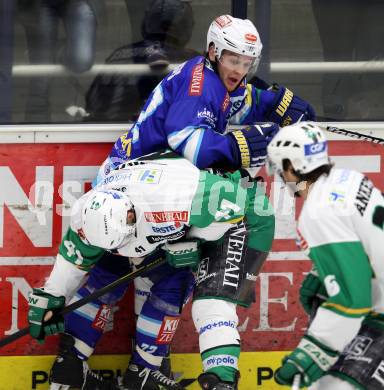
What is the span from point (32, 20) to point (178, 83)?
74 centimetres

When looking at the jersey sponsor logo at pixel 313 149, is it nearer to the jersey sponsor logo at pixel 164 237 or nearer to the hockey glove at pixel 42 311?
the jersey sponsor logo at pixel 164 237

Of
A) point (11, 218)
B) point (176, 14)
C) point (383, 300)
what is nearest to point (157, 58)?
point (176, 14)

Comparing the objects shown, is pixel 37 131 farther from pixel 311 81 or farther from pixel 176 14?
pixel 311 81

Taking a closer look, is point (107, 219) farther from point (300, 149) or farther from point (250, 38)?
point (250, 38)

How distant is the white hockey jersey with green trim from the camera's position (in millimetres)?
3398

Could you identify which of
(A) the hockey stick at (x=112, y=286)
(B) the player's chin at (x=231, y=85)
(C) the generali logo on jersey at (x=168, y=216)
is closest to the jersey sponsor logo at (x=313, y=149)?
(C) the generali logo on jersey at (x=168, y=216)

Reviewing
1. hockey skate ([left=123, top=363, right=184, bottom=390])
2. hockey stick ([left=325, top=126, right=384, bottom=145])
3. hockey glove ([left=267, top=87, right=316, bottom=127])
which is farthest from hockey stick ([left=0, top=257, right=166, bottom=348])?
hockey stick ([left=325, top=126, right=384, bottom=145])

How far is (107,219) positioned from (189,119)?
55 cm

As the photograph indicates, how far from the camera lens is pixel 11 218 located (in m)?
4.72

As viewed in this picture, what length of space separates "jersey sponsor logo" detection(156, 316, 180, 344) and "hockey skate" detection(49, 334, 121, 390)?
344 millimetres

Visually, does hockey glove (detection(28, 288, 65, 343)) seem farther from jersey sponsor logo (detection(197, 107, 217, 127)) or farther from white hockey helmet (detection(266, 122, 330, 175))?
white hockey helmet (detection(266, 122, 330, 175))

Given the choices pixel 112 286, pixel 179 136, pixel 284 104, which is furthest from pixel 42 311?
pixel 284 104

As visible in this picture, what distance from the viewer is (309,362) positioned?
11.5 feet

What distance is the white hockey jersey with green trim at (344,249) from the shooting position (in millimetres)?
3398
